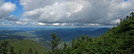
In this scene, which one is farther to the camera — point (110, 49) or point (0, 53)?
point (0, 53)

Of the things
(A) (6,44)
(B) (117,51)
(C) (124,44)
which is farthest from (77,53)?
(A) (6,44)

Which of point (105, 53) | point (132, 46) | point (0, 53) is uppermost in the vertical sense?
point (132, 46)

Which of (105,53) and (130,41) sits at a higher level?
(130,41)

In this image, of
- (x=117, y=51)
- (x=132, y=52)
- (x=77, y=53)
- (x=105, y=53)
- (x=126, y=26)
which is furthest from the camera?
(x=77, y=53)

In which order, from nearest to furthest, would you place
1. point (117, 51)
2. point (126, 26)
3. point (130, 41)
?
point (130, 41)
point (117, 51)
point (126, 26)

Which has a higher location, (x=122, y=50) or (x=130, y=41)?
(x=130, y=41)

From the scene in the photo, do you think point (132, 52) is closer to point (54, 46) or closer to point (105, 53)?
point (105, 53)

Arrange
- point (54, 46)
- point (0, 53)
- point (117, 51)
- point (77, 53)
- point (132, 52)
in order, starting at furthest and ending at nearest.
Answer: point (0, 53)
point (54, 46)
point (77, 53)
point (117, 51)
point (132, 52)

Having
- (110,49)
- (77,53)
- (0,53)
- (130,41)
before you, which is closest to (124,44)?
(130,41)

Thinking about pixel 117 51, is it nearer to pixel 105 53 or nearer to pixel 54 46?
pixel 105 53
